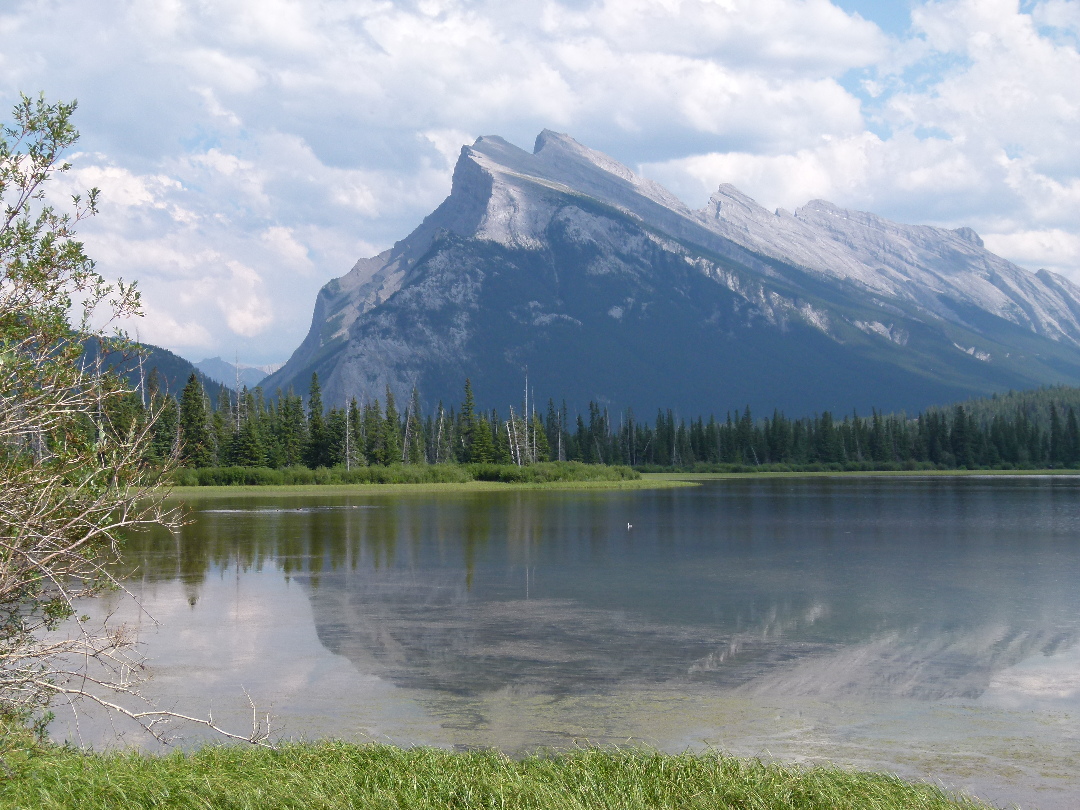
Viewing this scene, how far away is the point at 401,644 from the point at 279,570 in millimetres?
15423

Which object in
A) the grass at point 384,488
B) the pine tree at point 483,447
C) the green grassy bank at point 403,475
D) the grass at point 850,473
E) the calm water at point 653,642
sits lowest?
the grass at point 850,473

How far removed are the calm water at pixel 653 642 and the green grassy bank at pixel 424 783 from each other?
6.86ft

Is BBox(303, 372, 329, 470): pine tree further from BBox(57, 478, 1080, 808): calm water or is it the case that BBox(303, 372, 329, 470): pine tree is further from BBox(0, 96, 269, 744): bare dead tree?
BBox(0, 96, 269, 744): bare dead tree

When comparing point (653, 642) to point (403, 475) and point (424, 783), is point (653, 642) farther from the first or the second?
point (403, 475)

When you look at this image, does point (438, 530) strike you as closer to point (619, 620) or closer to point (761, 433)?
point (619, 620)

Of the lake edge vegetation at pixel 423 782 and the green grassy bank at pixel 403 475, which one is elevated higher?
the green grassy bank at pixel 403 475

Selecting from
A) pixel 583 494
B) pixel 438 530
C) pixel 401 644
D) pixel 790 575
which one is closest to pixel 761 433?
pixel 583 494

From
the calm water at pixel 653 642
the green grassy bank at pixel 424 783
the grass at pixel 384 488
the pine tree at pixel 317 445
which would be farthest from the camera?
the pine tree at pixel 317 445

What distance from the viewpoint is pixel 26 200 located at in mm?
13109

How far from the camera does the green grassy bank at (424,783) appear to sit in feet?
34.7

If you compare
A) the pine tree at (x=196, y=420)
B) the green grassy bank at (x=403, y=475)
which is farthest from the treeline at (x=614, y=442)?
the green grassy bank at (x=403, y=475)

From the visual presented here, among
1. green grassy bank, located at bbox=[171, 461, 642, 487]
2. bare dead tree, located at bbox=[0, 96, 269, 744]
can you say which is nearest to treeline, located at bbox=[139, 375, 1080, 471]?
green grassy bank, located at bbox=[171, 461, 642, 487]

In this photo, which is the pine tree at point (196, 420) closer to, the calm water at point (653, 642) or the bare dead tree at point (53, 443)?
the calm water at point (653, 642)

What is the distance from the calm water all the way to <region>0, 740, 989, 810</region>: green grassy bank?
2.09 m
